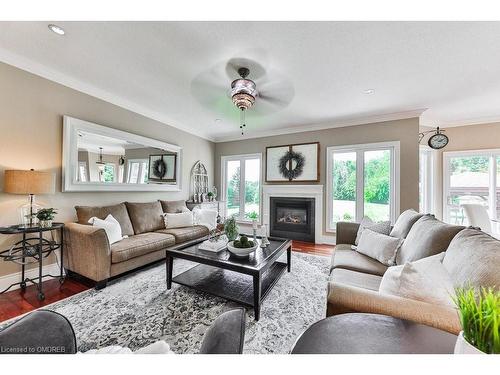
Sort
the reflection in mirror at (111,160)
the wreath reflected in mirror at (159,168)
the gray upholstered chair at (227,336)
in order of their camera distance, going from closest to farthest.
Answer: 1. the gray upholstered chair at (227,336)
2. the reflection in mirror at (111,160)
3. the wreath reflected in mirror at (159,168)

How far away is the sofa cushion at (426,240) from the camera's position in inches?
56.7

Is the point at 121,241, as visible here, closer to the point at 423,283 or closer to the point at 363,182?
the point at 423,283

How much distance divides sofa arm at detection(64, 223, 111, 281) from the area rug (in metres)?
0.22

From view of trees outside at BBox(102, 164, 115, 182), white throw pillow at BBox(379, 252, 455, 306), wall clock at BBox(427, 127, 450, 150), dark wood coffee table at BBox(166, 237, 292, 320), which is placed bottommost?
dark wood coffee table at BBox(166, 237, 292, 320)

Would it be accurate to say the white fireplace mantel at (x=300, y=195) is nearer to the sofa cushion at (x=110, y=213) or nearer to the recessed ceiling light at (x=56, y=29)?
the sofa cushion at (x=110, y=213)

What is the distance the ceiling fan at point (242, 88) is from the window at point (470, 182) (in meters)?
4.03

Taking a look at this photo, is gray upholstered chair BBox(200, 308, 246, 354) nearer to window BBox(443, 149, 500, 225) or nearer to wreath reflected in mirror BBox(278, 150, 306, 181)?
wreath reflected in mirror BBox(278, 150, 306, 181)

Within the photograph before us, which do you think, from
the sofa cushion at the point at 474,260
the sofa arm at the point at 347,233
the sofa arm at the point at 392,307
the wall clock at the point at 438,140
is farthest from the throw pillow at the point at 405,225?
the wall clock at the point at 438,140

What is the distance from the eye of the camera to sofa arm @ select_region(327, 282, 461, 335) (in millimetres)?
857

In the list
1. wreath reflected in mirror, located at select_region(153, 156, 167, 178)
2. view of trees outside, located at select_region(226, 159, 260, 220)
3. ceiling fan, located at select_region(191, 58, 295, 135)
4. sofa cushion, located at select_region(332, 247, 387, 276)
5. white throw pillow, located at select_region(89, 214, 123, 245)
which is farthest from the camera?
view of trees outside, located at select_region(226, 159, 260, 220)

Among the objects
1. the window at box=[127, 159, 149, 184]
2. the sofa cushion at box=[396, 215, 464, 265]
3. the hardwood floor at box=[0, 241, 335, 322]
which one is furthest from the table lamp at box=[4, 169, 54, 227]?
the sofa cushion at box=[396, 215, 464, 265]

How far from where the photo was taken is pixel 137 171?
3605 millimetres

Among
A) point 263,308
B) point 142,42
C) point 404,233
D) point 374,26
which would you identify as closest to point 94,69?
point 142,42
